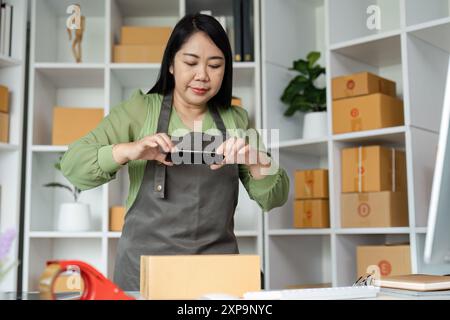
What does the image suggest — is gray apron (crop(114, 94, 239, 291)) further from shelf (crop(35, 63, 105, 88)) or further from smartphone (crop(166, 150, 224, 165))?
shelf (crop(35, 63, 105, 88))

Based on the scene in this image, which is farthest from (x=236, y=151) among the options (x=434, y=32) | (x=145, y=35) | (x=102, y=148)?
(x=145, y=35)

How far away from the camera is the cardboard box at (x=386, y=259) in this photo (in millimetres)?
1826

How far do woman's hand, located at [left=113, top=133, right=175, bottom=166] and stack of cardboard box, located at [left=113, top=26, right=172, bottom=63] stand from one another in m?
1.22

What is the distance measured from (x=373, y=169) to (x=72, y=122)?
3.46 ft

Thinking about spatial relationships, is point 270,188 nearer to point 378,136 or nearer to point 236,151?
point 236,151

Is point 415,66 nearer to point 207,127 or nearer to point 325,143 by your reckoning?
point 325,143

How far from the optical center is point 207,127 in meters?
1.25

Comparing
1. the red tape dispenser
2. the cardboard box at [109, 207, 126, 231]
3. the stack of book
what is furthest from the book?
the red tape dispenser

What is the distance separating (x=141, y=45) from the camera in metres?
2.21

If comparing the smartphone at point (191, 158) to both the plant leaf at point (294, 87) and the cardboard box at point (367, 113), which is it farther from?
the plant leaf at point (294, 87)

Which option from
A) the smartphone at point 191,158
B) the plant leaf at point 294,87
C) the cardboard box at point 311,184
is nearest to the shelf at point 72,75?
the plant leaf at point 294,87

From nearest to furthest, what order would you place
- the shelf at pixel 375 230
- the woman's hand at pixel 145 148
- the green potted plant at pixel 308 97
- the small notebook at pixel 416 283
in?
the small notebook at pixel 416 283 < the woman's hand at pixel 145 148 < the shelf at pixel 375 230 < the green potted plant at pixel 308 97

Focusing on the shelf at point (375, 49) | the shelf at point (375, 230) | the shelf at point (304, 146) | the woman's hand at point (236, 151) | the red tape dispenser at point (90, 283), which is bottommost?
the red tape dispenser at point (90, 283)
